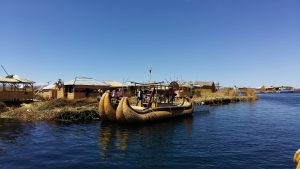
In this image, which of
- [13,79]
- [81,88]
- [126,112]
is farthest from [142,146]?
[13,79]

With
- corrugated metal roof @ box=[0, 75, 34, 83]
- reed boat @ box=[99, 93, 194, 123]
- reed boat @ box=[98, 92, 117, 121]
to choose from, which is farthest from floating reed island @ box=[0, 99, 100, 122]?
reed boat @ box=[98, 92, 117, 121]

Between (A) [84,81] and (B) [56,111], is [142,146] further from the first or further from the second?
(A) [84,81]

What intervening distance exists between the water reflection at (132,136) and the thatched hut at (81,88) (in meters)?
13.1

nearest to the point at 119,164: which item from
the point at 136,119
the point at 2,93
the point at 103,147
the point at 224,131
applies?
the point at 103,147

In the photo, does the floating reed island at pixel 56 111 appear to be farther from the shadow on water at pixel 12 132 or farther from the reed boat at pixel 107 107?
the shadow on water at pixel 12 132

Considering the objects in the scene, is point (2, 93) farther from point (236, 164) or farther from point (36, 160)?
point (236, 164)

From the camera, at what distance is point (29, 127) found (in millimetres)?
26438

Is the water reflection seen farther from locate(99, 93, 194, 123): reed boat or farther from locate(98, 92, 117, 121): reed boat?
locate(98, 92, 117, 121): reed boat

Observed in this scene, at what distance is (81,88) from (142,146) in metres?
25.7

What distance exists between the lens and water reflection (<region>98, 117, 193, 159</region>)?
18.7 metres

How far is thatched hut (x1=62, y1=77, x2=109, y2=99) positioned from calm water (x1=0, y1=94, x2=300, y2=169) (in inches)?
531

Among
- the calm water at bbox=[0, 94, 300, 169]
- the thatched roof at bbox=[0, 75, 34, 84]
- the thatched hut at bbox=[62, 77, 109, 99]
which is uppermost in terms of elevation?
the thatched roof at bbox=[0, 75, 34, 84]

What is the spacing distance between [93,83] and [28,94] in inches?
385

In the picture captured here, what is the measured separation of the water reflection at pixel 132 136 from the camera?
1872 centimetres
